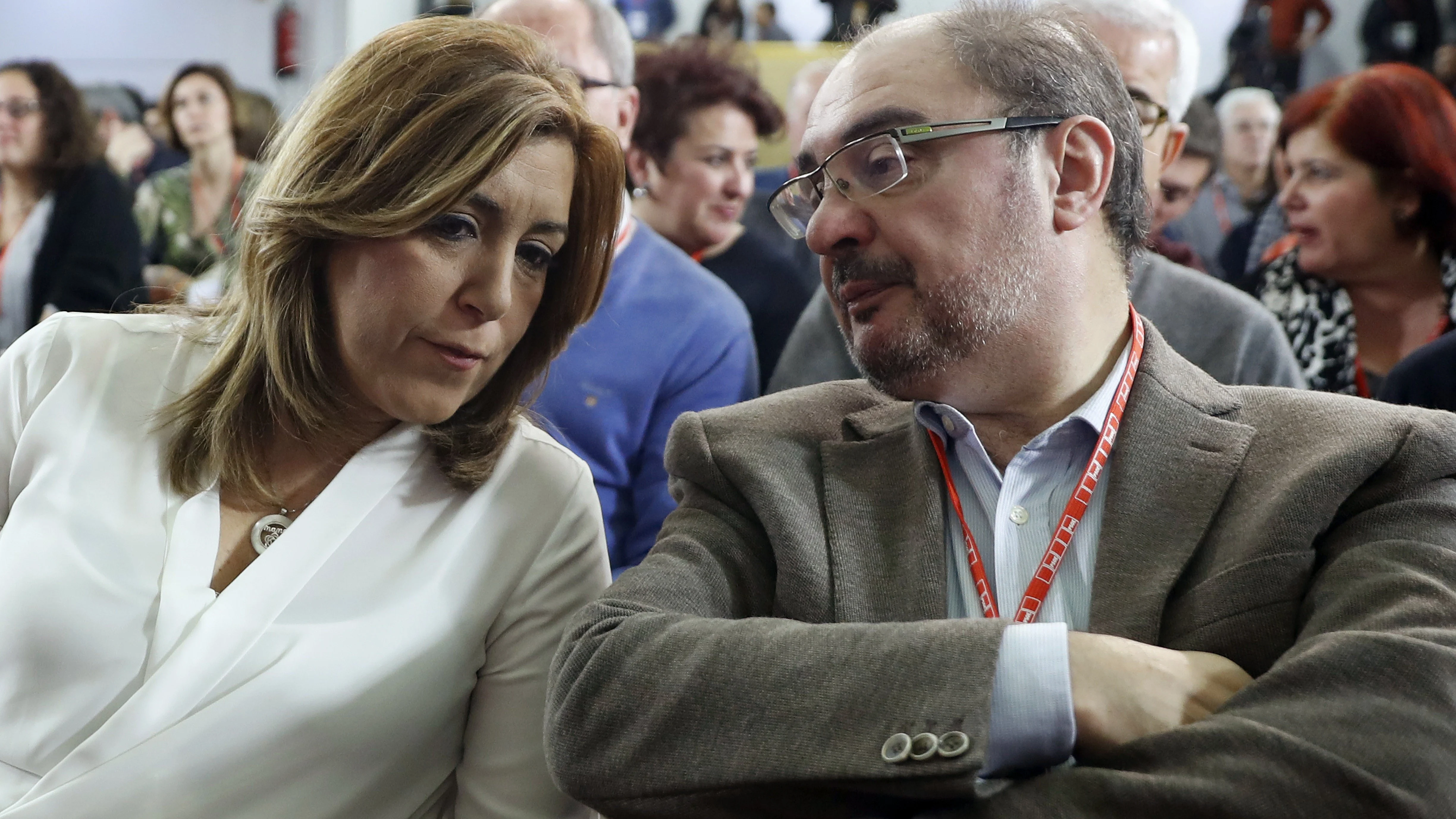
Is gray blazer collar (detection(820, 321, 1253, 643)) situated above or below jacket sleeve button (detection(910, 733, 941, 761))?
above

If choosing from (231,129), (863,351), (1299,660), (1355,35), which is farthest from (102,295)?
(1355,35)

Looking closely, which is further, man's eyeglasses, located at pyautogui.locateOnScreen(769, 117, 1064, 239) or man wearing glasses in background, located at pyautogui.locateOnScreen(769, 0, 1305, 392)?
man wearing glasses in background, located at pyautogui.locateOnScreen(769, 0, 1305, 392)

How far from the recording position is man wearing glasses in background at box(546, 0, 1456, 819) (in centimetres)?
113

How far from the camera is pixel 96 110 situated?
743cm

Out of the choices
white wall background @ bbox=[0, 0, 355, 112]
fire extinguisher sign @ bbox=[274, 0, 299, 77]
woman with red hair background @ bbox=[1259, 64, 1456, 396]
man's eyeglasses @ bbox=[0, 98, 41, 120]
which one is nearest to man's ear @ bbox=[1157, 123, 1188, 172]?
woman with red hair background @ bbox=[1259, 64, 1456, 396]

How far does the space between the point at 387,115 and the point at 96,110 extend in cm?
682

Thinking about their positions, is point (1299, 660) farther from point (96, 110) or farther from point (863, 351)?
point (96, 110)

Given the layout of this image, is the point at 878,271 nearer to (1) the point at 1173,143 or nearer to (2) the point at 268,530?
(2) the point at 268,530

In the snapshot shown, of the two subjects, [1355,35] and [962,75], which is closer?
[962,75]

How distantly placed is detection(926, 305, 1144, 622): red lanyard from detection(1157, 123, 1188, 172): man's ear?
1.24m

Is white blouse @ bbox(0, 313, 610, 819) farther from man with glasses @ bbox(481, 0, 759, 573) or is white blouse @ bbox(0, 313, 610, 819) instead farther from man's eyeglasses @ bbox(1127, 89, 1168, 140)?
man's eyeglasses @ bbox(1127, 89, 1168, 140)

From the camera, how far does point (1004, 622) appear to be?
3.92 ft

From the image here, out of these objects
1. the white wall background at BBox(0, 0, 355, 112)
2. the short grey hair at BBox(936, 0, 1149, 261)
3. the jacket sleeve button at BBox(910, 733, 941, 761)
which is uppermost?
the short grey hair at BBox(936, 0, 1149, 261)

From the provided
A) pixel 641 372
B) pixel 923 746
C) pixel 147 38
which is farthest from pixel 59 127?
pixel 147 38
